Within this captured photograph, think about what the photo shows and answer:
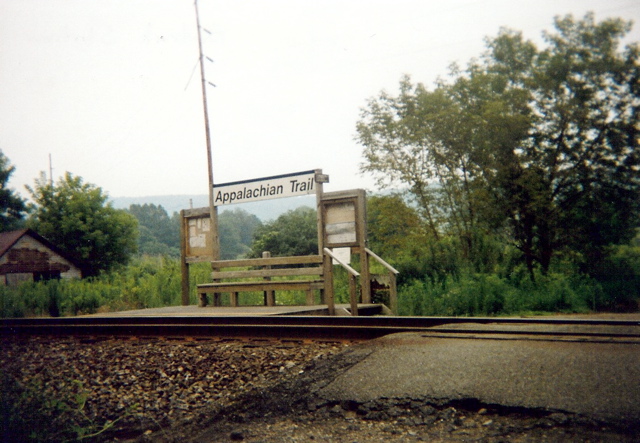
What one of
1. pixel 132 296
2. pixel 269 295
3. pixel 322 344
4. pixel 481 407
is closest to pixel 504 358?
pixel 481 407

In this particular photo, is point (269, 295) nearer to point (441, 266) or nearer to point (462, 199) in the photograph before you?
point (441, 266)

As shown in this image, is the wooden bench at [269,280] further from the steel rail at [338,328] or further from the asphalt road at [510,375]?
the asphalt road at [510,375]

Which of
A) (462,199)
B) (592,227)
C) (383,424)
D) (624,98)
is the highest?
(624,98)

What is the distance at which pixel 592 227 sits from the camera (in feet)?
55.4

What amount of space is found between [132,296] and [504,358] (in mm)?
11395

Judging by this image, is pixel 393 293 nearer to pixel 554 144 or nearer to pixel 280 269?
pixel 280 269

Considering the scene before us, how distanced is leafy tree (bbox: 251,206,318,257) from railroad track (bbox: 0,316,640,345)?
46.4 meters

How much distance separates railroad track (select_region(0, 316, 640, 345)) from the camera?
4.69 meters

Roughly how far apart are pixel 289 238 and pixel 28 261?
27.6 m

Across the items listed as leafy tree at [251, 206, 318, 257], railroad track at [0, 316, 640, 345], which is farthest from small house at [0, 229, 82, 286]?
railroad track at [0, 316, 640, 345]

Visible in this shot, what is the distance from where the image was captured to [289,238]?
5572cm

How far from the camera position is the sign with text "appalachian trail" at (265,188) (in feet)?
32.6

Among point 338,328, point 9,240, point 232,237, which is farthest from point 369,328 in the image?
point 232,237

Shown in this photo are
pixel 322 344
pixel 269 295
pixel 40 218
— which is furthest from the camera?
pixel 40 218
